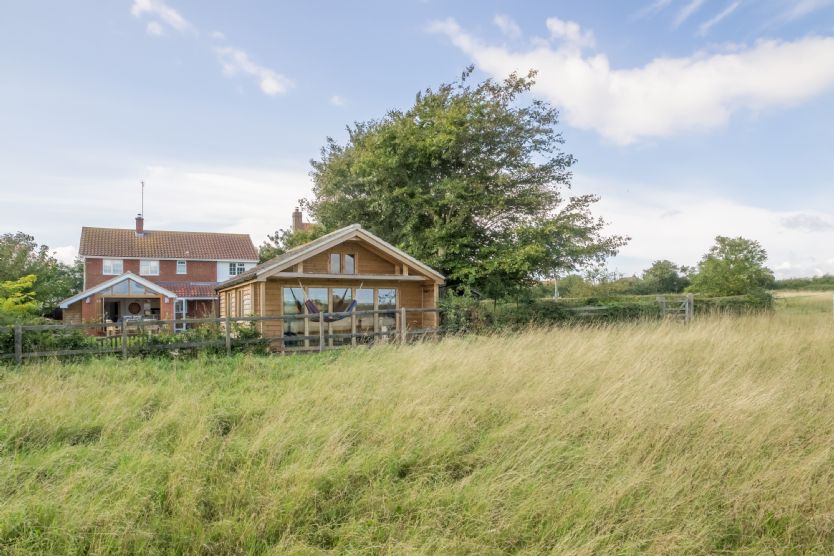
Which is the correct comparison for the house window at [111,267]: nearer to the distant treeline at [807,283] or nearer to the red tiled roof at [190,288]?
the red tiled roof at [190,288]

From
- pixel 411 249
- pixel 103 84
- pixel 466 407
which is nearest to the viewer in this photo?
pixel 466 407

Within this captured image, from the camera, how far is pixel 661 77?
1113 cm

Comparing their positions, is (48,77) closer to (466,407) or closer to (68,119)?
(68,119)

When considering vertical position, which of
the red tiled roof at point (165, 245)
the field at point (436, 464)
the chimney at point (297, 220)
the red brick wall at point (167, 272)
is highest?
the chimney at point (297, 220)

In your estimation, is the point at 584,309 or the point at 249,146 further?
the point at 584,309

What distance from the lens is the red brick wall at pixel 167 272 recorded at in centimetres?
3603

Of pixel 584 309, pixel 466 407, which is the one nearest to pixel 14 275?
pixel 584 309

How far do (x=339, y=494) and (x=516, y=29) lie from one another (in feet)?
33.1

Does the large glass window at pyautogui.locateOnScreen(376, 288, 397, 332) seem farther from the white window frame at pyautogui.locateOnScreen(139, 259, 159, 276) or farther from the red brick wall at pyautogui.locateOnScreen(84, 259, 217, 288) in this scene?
the white window frame at pyautogui.locateOnScreen(139, 259, 159, 276)

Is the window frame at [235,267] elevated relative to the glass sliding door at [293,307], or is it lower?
elevated

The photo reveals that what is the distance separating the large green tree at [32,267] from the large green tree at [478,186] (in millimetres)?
19688

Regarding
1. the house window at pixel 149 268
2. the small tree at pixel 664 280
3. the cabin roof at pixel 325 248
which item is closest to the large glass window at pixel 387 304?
the cabin roof at pixel 325 248

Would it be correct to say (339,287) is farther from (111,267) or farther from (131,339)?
(111,267)

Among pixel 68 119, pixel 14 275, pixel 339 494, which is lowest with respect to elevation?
pixel 339 494
